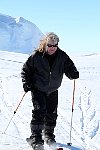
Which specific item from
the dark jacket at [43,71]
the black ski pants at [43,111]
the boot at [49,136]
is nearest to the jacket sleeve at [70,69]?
the dark jacket at [43,71]

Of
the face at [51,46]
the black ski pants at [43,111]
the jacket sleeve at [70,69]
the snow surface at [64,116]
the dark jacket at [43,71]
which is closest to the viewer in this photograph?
the face at [51,46]

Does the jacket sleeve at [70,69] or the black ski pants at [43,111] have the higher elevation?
the jacket sleeve at [70,69]

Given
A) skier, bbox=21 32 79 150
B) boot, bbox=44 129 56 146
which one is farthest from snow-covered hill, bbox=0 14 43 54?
skier, bbox=21 32 79 150

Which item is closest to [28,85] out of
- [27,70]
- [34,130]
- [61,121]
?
[27,70]

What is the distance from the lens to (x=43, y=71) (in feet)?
20.6

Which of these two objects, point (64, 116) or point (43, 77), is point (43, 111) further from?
point (64, 116)

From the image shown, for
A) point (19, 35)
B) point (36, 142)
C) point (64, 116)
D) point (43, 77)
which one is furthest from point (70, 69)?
point (19, 35)

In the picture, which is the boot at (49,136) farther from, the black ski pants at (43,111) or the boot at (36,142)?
the boot at (36,142)

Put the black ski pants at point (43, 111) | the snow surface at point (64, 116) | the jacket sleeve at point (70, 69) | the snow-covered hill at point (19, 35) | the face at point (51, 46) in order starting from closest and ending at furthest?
1. the face at point (51, 46)
2. the black ski pants at point (43, 111)
3. the jacket sleeve at point (70, 69)
4. the snow surface at point (64, 116)
5. the snow-covered hill at point (19, 35)

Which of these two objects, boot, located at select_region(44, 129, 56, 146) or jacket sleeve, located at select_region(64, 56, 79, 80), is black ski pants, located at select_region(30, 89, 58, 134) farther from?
jacket sleeve, located at select_region(64, 56, 79, 80)

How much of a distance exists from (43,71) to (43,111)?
2.06 feet

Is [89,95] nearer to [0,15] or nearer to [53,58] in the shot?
[53,58]

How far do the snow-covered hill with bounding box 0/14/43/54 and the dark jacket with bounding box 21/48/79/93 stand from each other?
14680cm

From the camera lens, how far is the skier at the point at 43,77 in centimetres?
626
